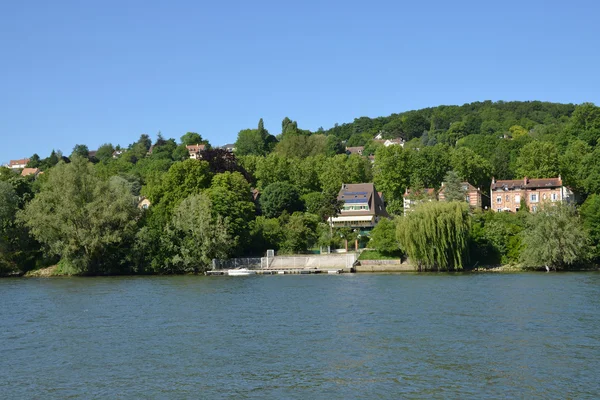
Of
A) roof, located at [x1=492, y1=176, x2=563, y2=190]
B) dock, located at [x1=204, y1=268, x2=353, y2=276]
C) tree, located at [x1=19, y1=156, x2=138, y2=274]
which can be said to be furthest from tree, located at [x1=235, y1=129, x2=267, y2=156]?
tree, located at [x1=19, y1=156, x2=138, y2=274]

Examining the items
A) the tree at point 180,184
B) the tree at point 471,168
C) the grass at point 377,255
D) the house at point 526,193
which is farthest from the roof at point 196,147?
the grass at point 377,255

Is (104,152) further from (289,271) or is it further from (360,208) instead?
(289,271)

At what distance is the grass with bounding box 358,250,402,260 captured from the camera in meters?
67.0

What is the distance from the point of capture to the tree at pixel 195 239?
6612 centimetres

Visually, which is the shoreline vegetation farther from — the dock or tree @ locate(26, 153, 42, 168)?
tree @ locate(26, 153, 42, 168)

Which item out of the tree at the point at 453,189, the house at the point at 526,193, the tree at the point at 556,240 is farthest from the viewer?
the house at the point at 526,193

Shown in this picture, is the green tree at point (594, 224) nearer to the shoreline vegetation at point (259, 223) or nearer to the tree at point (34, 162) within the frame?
the shoreline vegetation at point (259, 223)

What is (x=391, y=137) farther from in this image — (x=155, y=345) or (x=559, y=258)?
(x=155, y=345)

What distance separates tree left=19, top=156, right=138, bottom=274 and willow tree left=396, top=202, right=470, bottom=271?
1062 inches

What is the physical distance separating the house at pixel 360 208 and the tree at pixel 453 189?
911 centimetres

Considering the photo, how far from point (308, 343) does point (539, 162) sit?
72.9 m

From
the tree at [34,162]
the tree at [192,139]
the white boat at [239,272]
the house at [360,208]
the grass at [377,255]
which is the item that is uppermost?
the tree at [192,139]

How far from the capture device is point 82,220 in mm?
64375

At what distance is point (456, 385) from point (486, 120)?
180 m
